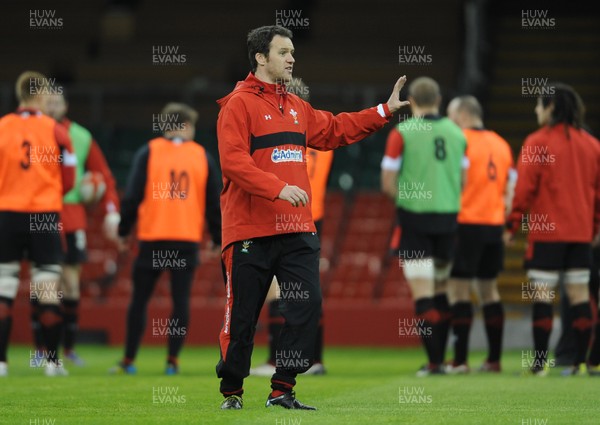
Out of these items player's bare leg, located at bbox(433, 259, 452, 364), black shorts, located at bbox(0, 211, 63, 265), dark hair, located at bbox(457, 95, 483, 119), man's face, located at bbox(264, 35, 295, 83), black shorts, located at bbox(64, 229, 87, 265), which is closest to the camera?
man's face, located at bbox(264, 35, 295, 83)

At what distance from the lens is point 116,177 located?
1823 centimetres

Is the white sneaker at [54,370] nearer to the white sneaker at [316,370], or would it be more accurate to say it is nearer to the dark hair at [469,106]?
the white sneaker at [316,370]

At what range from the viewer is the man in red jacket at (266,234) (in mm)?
6852

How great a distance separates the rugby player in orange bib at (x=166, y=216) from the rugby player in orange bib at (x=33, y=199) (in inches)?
24.4

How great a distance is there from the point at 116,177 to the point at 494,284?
28.5 ft

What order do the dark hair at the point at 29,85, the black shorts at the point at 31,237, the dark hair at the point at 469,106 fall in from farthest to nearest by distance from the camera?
the dark hair at the point at 469,106 < the dark hair at the point at 29,85 < the black shorts at the point at 31,237

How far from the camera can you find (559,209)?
988 centimetres

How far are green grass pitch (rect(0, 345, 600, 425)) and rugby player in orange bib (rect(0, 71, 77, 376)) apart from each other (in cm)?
60

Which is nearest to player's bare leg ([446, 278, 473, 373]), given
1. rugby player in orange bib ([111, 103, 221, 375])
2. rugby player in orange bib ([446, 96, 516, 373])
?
rugby player in orange bib ([446, 96, 516, 373])

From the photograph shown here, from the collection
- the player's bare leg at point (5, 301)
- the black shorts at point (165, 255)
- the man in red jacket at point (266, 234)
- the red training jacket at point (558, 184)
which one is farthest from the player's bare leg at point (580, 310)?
the player's bare leg at point (5, 301)

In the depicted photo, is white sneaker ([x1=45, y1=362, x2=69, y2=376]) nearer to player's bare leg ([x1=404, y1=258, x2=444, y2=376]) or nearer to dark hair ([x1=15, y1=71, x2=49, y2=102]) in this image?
dark hair ([x1=15, y1=71, x2=49, y2=102])

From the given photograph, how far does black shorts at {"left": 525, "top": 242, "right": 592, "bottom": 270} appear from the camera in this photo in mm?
9859

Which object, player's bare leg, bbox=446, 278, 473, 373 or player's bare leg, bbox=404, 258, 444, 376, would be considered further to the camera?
player's bare leg, bbox=446, 278, 473, 373

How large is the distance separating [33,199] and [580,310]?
4375mm
